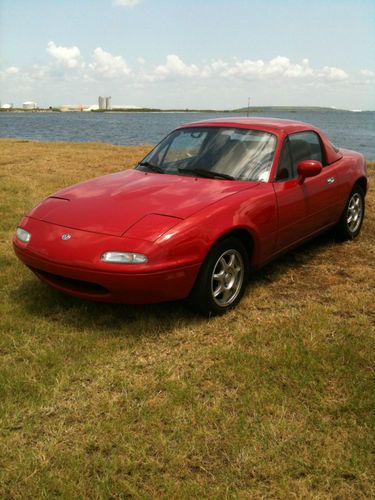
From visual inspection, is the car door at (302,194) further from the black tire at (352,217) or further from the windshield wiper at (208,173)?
the windshield wiper at (208,173)

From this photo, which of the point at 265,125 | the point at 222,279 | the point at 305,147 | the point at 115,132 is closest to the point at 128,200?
the point at 222,279

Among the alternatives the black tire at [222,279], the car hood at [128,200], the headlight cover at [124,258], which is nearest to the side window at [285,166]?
the car hood at [128,200]

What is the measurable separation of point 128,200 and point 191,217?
0.61 metres

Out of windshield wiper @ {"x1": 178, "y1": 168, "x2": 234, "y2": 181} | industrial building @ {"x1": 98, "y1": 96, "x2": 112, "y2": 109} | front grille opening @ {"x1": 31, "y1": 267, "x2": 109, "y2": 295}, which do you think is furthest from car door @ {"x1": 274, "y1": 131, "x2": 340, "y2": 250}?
industrial building @ {"x1": 98, "y1": 96, "x2": 112, "y2": 109}

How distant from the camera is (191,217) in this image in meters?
3.38

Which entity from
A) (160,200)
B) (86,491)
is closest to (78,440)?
(86,491)

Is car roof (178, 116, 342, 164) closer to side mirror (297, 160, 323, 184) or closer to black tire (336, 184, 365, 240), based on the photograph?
side mirror (297, 160, 323, 184)

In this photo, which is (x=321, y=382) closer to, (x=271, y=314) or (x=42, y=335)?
(x=271, y=314)

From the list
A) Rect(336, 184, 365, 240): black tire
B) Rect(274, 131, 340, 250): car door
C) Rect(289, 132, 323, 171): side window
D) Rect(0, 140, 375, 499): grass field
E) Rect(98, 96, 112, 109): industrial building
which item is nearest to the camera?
Rect(0, 140, 375, 499): grass field

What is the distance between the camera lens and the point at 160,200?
364cm

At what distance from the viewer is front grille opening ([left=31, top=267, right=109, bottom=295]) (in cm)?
336

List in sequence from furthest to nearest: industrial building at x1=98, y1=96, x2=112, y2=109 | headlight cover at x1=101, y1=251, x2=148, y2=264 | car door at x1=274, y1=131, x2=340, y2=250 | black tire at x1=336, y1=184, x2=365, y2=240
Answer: industrial building at x1=98, y1=96, x2=112, y2=109 < black tire at x1=336, y1=184, x2=365, y2=240 < car door at x1=274, y1=131, x2=340, y2=250 < headlight cover at x1=101, y1=251, x2=148, y2=264

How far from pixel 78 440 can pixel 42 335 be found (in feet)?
3.79

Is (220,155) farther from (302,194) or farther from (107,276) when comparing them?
(107,276)
